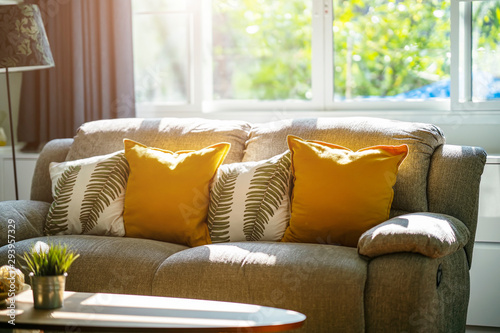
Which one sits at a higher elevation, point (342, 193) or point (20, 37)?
point (20, 37)

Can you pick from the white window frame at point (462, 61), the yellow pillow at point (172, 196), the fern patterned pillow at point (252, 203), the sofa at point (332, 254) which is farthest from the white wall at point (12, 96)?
the white window frame at point (462, 61)

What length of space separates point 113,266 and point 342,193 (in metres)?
0.87

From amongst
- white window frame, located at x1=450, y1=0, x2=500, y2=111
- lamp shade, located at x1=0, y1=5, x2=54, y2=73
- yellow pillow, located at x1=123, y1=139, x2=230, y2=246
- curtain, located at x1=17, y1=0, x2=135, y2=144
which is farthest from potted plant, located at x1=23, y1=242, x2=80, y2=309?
white window frame, located at x1=450, y1=0, x2=500, y2=111

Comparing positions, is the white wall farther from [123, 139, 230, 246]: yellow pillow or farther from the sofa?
[123, 139, 230, 246]: yellow pillow

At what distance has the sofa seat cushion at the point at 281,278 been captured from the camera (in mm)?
2029

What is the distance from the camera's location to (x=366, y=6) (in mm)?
3492

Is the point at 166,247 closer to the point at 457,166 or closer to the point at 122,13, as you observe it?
the point at 457,166

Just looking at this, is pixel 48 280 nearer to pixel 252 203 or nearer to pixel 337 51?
pixel 252 203

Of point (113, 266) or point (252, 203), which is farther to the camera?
point (252, 203)

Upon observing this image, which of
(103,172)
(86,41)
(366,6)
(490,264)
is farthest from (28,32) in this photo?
(490,264)

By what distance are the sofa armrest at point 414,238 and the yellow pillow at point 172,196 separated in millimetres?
749

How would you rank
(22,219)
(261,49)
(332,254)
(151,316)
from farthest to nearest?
(261,49), (22,219), (332,254), (151,316)

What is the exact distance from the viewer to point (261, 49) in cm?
452

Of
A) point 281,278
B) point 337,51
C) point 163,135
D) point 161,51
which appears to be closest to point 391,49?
point 337,51
